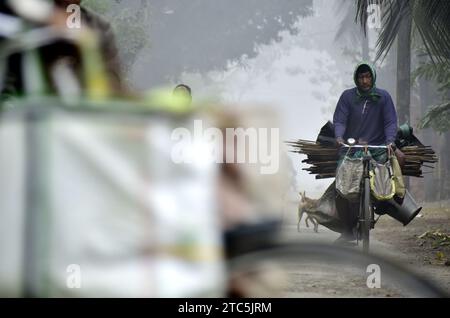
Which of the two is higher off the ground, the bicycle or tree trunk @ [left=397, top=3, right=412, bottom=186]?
tree trunk @ [left=397, top=3, right=412, bottom=186]

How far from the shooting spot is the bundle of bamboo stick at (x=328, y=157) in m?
5.21

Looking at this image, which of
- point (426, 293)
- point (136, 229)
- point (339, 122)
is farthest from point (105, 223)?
point (339, 122)

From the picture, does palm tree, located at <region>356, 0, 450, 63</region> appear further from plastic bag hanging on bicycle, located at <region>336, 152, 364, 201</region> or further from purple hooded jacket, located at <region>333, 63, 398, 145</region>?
plastic bag hanging on bicycle, located at <region>336, 152, 364, 201</region>

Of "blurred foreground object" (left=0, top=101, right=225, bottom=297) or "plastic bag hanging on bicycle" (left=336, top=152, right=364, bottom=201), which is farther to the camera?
"plastic bag hanging on bicycle" (left=336, top=152, right=364, bottom=201)

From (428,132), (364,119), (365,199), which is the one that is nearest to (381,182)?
(365,199)

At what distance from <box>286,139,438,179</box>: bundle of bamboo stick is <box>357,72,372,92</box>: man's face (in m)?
0.46

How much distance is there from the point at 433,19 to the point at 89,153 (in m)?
4.19

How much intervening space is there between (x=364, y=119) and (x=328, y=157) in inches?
18.8

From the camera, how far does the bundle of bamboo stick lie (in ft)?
Answer: 17.1

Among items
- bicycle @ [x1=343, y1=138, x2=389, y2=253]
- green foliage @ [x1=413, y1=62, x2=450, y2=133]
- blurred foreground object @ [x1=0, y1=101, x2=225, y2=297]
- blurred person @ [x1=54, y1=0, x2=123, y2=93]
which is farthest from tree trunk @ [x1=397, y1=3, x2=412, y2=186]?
blurred foreground object @ [x1=0, y1=101, x2=225, y2=297]

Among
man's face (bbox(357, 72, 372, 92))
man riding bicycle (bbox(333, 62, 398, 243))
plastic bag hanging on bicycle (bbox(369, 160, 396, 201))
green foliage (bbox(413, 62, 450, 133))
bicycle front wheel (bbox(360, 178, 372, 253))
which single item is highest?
green foliage (bbox(413, 62, 450, 133))

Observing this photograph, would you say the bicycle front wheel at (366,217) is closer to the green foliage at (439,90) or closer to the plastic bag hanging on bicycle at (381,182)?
the plastic bag hanging on bicycle at (381,182)

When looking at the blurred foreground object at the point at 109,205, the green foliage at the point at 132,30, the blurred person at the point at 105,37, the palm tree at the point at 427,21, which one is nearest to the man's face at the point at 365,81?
→ the palm tree at the point at 427,21

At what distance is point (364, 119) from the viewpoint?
4.85m
